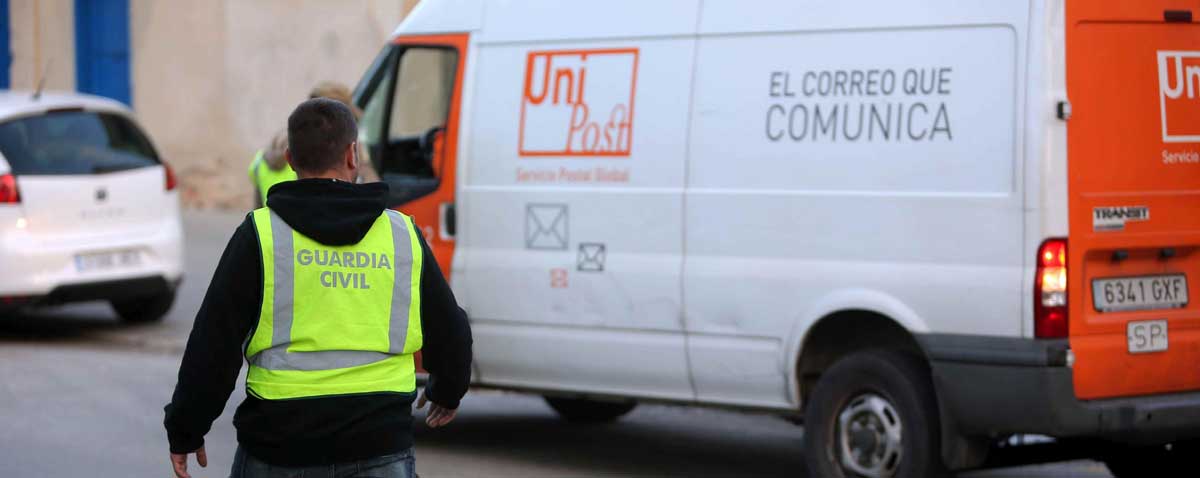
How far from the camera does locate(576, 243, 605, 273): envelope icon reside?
7.53 m

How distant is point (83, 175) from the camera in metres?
11.8

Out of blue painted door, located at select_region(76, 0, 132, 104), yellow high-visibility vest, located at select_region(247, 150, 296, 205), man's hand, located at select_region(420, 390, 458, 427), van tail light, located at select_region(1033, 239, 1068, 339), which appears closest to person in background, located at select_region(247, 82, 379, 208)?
yellow high-visibility vest, located at select_region(247, 150, 296, 205)

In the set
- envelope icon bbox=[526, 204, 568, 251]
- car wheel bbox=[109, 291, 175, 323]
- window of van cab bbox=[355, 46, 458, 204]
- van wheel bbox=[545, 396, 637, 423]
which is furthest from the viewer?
car wheel bbox=[109, 291, 175, 323]

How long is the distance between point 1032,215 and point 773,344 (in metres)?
1.23

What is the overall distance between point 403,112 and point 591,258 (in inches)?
61.2

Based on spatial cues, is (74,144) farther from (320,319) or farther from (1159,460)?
(320,319)

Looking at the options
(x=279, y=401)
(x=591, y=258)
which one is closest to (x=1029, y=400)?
(x=591, y=258)

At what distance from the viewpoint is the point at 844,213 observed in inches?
269

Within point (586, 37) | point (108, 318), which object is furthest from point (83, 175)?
point (586, 37)

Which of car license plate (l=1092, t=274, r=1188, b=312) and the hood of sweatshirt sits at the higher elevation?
the hood of sweatshirt

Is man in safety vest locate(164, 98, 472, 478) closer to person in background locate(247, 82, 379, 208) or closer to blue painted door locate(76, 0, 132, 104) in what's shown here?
person in background locate(247, 82, 379, 208)

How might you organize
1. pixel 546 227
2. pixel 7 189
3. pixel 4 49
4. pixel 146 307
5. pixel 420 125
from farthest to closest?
pixel 4 49 → pixel 146 307 → pixel 7 189 → pixel 420 125 → pixel 546 227

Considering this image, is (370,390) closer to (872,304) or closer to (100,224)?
(872,304)

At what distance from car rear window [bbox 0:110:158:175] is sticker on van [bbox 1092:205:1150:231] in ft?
24.2
